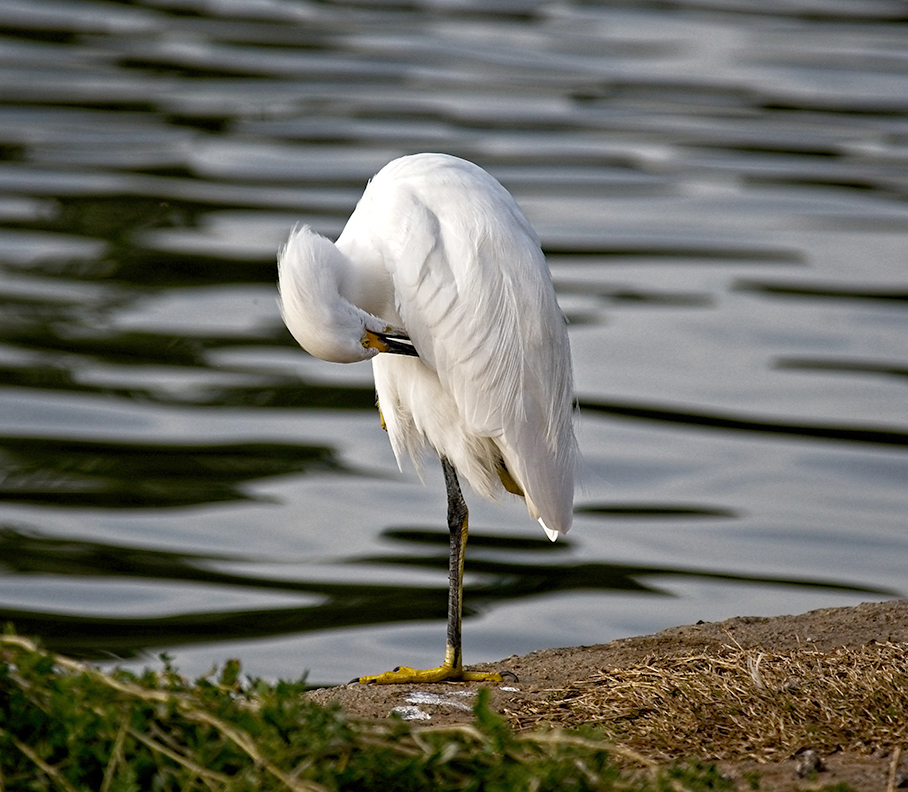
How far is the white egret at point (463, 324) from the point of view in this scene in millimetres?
5586

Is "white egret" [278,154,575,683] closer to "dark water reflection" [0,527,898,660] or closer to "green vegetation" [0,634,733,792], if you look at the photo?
"green vegetation" [0,634,733,792]

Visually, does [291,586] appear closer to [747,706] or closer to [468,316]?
[468,316]

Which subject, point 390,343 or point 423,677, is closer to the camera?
point 390,343

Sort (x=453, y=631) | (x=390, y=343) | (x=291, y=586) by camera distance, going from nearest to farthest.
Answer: (x=390, y=343) < (x=453, y=631) < (x=291, y=586)

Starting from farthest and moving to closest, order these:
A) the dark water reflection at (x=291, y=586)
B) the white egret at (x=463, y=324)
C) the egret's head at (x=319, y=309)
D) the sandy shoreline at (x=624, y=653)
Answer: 1. the dark water reflection at (x=291, y=586)
2. the white egret at (x=463, y=324)
3. the egret's head at (x=319, y=309)
4. the sandy shoreline at (x=624, y=653)

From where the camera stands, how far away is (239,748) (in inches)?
119

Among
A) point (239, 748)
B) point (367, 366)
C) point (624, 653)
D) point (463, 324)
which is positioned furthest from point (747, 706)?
point (367, 366)

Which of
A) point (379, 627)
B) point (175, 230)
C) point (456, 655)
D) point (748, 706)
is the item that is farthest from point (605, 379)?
point (748, 706)

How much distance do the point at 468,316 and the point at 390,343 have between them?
32cm

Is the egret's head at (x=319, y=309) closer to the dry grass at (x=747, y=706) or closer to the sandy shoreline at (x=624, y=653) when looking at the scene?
the sandy shoreline at (x=624, y=653)

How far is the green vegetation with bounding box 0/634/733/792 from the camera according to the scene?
117 inches

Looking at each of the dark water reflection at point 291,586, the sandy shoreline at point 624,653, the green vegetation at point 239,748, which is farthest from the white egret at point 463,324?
the dark water reflection at point 291,586

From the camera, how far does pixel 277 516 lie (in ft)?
32.3

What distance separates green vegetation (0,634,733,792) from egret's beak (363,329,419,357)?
92.0 inches
